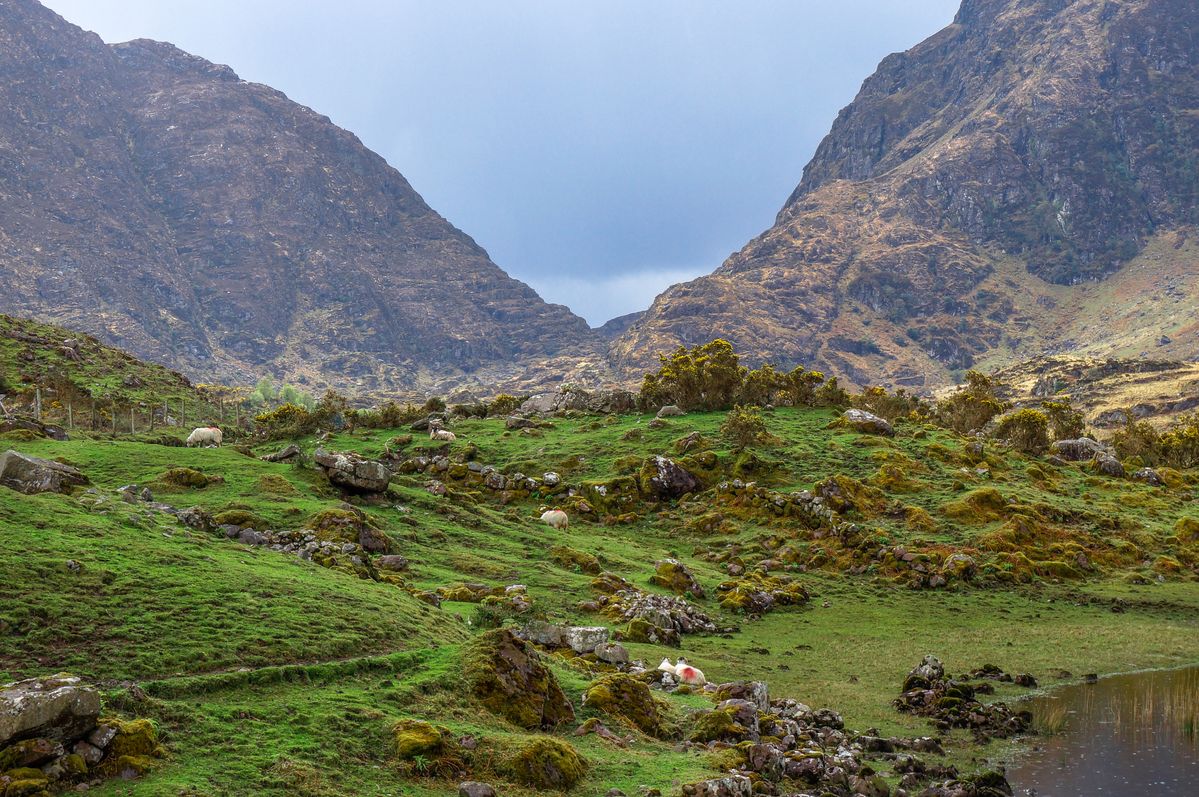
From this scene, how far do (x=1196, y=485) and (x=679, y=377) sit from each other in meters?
36.6

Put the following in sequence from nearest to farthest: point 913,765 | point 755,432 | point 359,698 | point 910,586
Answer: point 359,698 < point 913,765 < point 910,586 < point 755,432

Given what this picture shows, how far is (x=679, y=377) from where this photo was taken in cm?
6988

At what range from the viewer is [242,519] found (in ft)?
103

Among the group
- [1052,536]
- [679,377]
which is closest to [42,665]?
[1052,536]

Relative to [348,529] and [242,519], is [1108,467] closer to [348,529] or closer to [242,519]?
[348,529]

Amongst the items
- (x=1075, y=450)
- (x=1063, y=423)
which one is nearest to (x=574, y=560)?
(x=1075, y=450)

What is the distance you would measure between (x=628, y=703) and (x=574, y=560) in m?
19.2

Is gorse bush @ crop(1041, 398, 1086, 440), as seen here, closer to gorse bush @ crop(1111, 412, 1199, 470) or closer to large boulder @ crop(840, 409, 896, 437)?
gorse bush @ crop(1111, 412, 1199, 470)

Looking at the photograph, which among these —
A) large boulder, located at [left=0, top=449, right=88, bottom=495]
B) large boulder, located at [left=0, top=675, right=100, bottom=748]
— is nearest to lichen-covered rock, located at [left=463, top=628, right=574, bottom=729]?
large boulder, located at [left=0, top=675, right=100, bottom=748]

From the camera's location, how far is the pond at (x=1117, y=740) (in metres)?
19.4

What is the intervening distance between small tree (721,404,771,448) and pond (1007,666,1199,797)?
29100 mm

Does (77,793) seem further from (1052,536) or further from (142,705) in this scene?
(1052,536)

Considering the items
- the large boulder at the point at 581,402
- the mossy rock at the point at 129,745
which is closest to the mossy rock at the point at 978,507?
the large boulder at the point at 581,402

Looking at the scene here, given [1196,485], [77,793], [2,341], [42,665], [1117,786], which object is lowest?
[1117,786]
